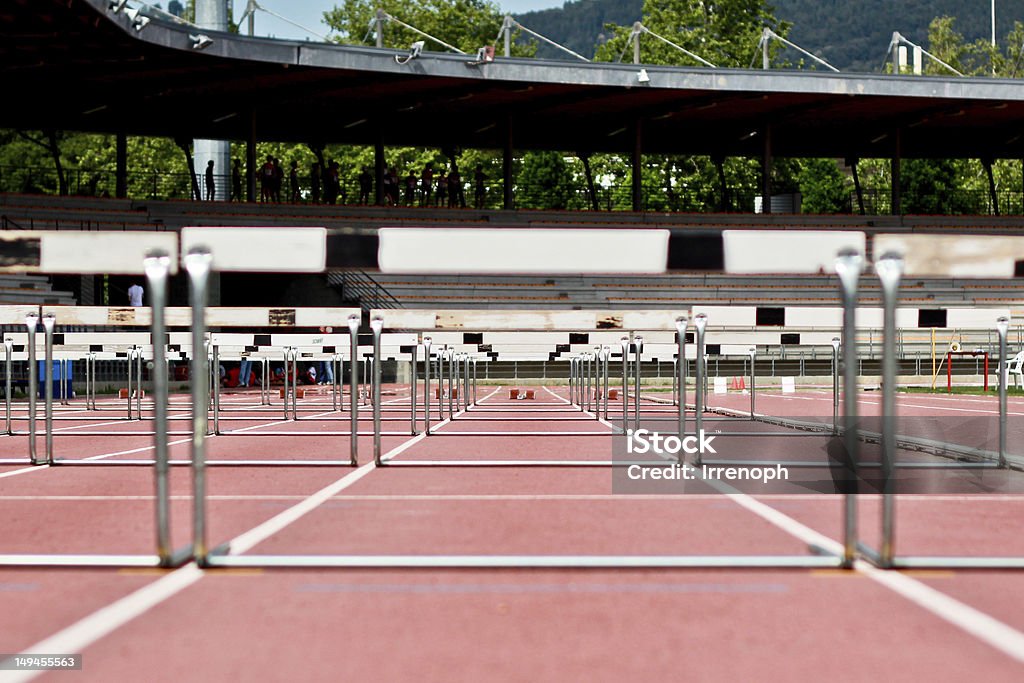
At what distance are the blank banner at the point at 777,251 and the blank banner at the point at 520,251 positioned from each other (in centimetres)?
33

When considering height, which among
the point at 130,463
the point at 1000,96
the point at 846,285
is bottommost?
the point at 130,463

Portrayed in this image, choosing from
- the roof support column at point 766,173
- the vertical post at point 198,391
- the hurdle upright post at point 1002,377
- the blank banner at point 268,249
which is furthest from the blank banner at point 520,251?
the roof support column at point 766,173

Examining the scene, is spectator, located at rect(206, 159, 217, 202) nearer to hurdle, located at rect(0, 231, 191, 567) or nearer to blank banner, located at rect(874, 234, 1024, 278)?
hurdle, located at rect(0, 231, 191, 567)

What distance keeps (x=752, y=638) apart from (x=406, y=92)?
111 feet

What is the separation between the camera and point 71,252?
5594 mm

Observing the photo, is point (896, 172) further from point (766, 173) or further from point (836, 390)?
point (836, 390)

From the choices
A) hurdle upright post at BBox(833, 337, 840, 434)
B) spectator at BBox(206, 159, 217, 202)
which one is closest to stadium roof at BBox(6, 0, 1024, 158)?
spectator at BBox(206, 159, 217, 202)

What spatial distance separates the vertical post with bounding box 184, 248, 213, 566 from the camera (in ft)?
15.4

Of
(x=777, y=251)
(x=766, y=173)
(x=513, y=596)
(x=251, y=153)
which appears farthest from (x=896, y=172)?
(x=513, y=596)

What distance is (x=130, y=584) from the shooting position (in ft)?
14.3

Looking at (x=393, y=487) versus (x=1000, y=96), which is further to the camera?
(x=1000, y=96)

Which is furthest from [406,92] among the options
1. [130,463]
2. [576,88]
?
[130,463]

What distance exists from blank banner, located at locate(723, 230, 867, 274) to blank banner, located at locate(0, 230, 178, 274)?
2568 millimetres

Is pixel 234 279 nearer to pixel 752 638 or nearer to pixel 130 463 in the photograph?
pixel 130 463
